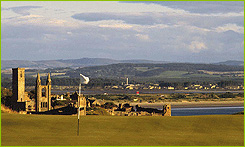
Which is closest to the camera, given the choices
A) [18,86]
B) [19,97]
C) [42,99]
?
[19,97]

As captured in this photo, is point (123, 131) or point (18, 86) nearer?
point (123, 131)

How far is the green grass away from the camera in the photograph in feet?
103

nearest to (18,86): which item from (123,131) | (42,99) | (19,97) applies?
(19,97)

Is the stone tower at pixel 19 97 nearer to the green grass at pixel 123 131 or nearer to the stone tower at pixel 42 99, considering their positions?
the stone tower at pixel 42 99

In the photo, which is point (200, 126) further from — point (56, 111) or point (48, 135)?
point (56, 111)

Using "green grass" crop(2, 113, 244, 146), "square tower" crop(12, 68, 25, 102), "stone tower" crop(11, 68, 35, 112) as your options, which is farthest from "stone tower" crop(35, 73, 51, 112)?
"green grass" crop(2, 113, 244, 146)

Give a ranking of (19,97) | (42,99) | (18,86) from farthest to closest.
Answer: (42,99) → (18,86) → (19,97)

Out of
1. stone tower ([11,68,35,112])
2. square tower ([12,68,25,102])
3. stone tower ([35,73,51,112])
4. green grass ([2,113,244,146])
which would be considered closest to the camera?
green grass ([2,113,244,146])

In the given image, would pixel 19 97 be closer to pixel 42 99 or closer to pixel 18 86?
pixel 18 86

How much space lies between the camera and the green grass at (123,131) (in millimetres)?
31406

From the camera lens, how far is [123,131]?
3759 cm

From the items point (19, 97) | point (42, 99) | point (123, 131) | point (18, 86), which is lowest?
point (42, 99)

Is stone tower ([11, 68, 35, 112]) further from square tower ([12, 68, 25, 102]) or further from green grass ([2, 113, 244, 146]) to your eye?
green grass ([2, 113, 244, 146])

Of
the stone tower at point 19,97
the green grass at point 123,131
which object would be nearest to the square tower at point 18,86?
the stone tower at point 19,97
